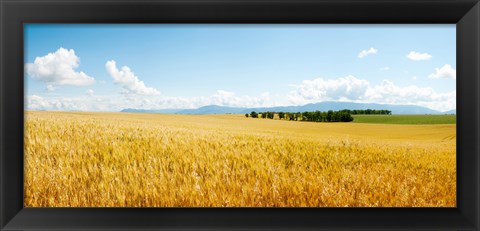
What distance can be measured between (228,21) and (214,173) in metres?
1.04

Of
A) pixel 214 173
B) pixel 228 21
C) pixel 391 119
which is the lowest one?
pixel 214 173

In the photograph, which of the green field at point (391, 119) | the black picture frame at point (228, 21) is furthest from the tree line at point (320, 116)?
the black picture frame at point (228, 21)

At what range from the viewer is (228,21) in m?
1.88

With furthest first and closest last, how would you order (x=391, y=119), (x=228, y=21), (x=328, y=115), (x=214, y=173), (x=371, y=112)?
(x=391, y=119)
(x=328, y=115)
(x=371, y=112)
(x=214, y=173)
(x=228, y=21)

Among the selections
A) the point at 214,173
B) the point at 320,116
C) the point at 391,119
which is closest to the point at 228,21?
the point at 214,173

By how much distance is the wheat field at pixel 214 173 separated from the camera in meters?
1.96

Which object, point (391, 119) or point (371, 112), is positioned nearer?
point (371, 112)

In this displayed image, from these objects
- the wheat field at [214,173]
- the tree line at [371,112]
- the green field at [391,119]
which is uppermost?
the tree line at [371,112]

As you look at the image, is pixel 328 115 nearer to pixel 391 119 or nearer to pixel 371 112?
pixel 371 112

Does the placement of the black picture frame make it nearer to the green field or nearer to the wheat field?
the wheat field

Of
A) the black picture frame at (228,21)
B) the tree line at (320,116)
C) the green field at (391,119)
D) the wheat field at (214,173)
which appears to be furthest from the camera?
the green field at (391,119)

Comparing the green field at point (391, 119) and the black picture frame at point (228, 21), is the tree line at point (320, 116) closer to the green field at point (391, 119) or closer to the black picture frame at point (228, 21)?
the green field at point (391, 119)

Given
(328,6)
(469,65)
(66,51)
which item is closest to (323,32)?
(328,6)

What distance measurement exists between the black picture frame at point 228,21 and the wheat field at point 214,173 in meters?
0.10
